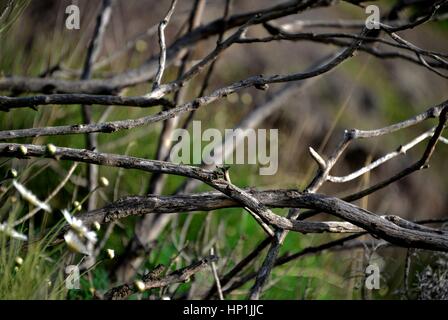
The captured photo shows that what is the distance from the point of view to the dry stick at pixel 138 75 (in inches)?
86.4

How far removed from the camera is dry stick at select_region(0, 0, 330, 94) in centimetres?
220

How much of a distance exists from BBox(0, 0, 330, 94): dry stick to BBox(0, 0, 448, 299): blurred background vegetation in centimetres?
19

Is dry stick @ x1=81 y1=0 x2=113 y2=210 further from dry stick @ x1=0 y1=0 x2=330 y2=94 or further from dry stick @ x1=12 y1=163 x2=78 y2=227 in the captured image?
dry stick @ x1=12 y1=163 x2=78 y2=227

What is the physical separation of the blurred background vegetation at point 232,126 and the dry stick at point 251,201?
20 centimetres

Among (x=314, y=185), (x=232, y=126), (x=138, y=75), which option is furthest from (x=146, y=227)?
(x=232, y=126)

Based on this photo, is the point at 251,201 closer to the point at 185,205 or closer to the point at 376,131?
the point at 185,205

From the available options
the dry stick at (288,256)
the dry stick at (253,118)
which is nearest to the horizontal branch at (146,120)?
the dry stick at (288,256)

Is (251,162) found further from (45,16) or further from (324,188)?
(45,16)

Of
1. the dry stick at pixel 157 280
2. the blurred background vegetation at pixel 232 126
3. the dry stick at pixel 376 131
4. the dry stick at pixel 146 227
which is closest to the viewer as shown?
the dry stick at pixel 157 280

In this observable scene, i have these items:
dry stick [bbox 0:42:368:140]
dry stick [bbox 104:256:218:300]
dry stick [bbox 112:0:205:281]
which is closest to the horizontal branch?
dry stick [bbox 0:42:368:140]

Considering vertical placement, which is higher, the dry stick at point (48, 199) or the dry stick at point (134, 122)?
the dry stick at point (134, 122)

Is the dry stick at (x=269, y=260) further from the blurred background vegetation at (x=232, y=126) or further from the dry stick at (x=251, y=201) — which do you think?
the blurred background vegetation at (x=232, y=126)

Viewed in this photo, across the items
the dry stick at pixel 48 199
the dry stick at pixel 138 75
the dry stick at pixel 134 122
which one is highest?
the dry stick at pixel 138 75

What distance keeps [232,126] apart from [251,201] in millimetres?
2729
